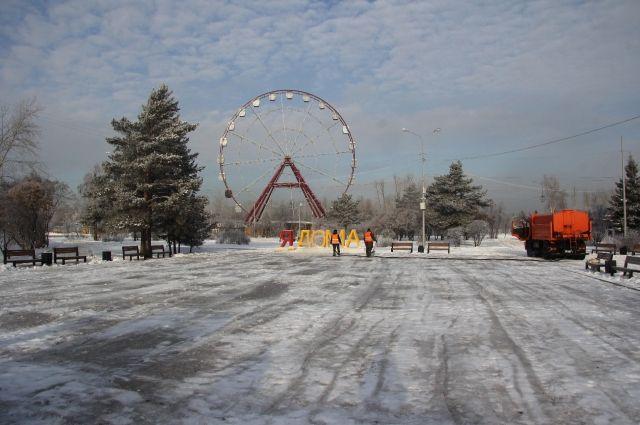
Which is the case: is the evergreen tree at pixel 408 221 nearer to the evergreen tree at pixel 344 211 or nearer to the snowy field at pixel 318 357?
the evergreen tree at pixel 344 211

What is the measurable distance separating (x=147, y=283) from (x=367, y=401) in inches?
420

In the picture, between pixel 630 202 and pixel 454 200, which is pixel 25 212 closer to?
pixel 454 200

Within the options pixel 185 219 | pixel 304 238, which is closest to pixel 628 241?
pixel 304 238

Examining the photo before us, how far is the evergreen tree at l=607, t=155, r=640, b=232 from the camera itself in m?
47.2

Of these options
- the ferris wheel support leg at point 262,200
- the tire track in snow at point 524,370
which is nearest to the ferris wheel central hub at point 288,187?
the ferris wheel support leg at point 262,200

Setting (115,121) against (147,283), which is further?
(115,121)

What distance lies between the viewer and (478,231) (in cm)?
4709

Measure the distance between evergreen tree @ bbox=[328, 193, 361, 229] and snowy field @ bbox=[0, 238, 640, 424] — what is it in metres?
63.5

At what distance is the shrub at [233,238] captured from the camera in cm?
5143

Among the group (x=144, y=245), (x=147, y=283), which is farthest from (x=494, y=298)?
(x=144, y=245)

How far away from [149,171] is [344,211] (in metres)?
49.7

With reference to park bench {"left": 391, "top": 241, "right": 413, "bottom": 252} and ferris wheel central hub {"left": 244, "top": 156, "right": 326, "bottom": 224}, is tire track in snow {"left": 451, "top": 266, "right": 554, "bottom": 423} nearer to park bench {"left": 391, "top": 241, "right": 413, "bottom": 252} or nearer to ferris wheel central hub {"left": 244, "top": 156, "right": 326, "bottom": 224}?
park bench {"left": 391, "top": 241, "right": 413, "bottom": 252}

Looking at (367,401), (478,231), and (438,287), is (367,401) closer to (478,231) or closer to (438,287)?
(438,287)

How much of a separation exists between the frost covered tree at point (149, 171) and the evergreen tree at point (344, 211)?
46508 millimetres
